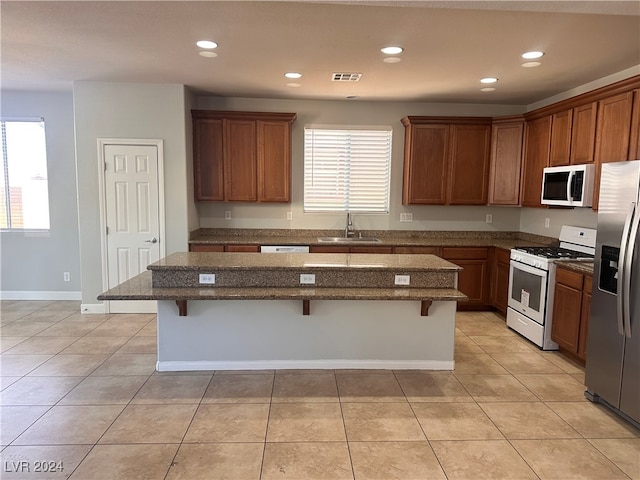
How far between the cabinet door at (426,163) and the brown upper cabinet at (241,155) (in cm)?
155

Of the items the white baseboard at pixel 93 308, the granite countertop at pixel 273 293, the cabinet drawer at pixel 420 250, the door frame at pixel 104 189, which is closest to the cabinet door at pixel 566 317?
the granite countertop at pixel 273 293

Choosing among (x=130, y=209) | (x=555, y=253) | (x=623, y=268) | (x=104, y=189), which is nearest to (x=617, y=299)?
(x=623, y=268)

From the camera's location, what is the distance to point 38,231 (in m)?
5.43

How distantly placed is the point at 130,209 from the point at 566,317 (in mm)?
4742

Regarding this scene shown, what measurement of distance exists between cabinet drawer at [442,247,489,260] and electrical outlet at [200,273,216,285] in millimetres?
2979

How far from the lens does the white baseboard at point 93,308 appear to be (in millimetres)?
4945

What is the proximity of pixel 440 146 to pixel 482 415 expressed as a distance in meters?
3.47

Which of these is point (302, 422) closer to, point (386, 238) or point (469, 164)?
point (386, 238)

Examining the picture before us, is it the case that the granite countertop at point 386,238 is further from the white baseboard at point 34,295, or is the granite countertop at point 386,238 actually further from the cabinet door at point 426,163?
the white baseboard at point 34,295

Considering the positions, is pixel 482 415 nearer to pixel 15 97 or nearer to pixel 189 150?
pixel 189 150

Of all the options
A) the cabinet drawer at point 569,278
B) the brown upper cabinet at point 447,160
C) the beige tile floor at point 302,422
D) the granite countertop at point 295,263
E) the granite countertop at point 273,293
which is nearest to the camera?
the beige tile floor at point 302,422

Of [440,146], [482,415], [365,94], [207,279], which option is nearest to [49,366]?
[207,279]

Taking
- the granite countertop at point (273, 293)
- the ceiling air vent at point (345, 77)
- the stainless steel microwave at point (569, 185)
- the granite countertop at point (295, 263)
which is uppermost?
the ceiling air vent at point (345, 77)

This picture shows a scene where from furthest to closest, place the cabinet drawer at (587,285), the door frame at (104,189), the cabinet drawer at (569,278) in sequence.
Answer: the door frame at (104,189) → the cabinet drawer at (569,278) → the cabinet drawer at (587,285)
